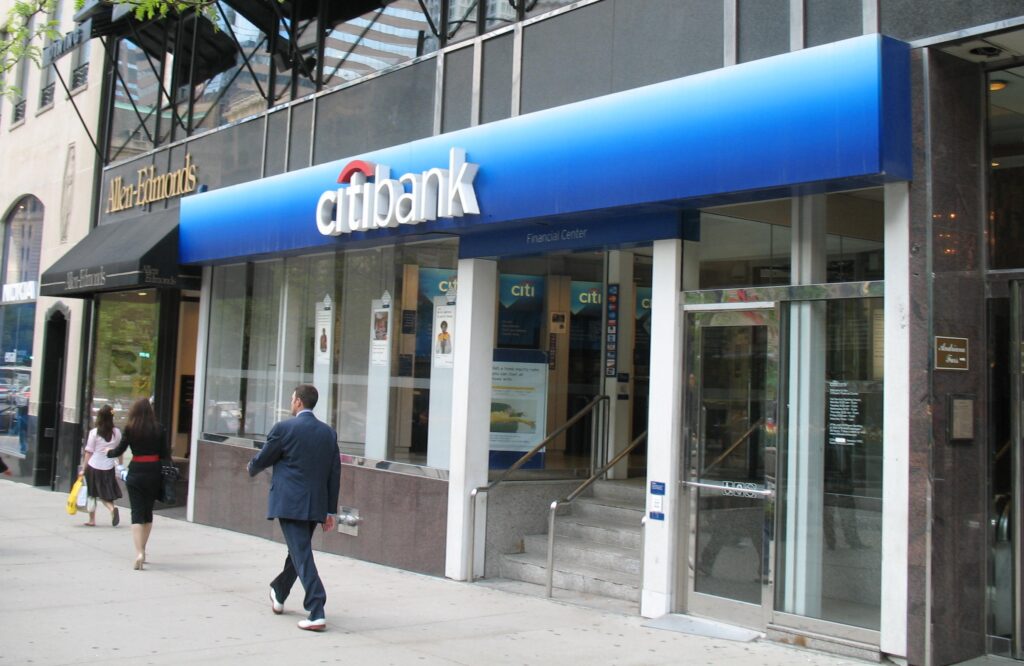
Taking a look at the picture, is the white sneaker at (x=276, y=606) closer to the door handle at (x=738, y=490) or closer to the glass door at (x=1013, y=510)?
the door handle at (x=738, y=490)

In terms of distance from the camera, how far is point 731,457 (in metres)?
8.20

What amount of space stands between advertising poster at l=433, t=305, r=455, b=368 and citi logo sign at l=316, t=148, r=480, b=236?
1.08 metres

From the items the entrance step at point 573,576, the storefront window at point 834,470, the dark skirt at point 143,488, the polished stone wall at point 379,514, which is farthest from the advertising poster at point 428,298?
the storefront window at point 834,470

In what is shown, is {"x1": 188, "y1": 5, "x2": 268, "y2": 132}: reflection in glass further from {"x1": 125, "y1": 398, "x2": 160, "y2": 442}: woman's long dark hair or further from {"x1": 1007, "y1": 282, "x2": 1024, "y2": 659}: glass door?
{"x1": 1007, "y1": 282, "x2": 1024, "y2": 659}: glass door

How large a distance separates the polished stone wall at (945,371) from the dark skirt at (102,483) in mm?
10479

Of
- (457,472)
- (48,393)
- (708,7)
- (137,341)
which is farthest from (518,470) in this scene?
(48,393)

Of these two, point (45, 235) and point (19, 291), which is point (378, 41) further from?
point (19, 291)

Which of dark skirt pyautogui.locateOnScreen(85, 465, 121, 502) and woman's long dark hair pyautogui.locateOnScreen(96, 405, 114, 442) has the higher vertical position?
woman's long dark hair pyautogui.locateOnScreen(96, 405, 114, 442)

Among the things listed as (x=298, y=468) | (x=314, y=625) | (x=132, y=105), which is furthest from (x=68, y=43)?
(x=314, y=625)

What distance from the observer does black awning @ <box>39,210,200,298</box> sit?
47.6ft

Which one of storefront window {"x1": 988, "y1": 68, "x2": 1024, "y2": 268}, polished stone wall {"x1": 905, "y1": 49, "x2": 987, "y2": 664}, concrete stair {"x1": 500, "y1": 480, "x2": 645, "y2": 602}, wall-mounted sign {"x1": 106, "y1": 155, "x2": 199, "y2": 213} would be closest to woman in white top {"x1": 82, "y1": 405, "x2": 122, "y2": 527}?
wall-mounted sign {"x1": 106, "y1": 155, "x2": 199, "y2": 213}

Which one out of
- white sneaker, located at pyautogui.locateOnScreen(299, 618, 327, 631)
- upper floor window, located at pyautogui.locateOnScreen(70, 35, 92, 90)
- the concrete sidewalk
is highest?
upper floor window, located at pyautogui.locateOnScreen(70, 35, 92, 90)

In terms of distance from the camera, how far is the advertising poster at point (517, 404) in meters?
11.2

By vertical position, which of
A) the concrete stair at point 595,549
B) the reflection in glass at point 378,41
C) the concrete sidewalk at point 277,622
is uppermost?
the reflection in glass at point 378,41
